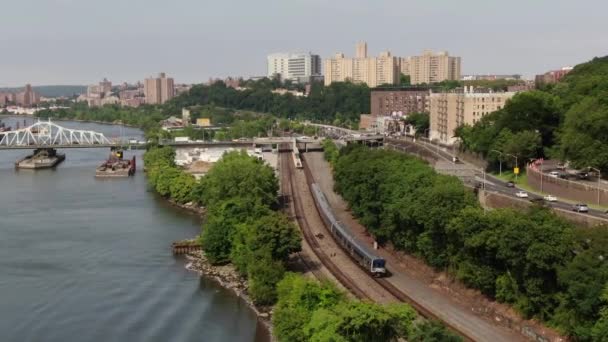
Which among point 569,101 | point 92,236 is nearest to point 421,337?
point 92,236

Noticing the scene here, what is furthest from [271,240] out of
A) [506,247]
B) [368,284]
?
[506,247]

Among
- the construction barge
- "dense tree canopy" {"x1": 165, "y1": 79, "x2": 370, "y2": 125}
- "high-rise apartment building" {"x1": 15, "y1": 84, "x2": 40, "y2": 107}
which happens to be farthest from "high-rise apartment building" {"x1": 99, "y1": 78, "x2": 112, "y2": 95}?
the construction barge

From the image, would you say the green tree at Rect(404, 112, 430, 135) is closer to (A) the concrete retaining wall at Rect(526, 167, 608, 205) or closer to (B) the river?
(B) the river

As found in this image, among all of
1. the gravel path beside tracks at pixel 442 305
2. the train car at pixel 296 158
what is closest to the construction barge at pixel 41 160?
the train car at pixel 296 158

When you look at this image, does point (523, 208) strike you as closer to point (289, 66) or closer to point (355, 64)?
point (355, 64)

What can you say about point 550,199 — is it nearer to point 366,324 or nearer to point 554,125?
point 554,125

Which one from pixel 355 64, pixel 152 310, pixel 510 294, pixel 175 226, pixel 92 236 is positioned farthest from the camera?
pixel 355 64
